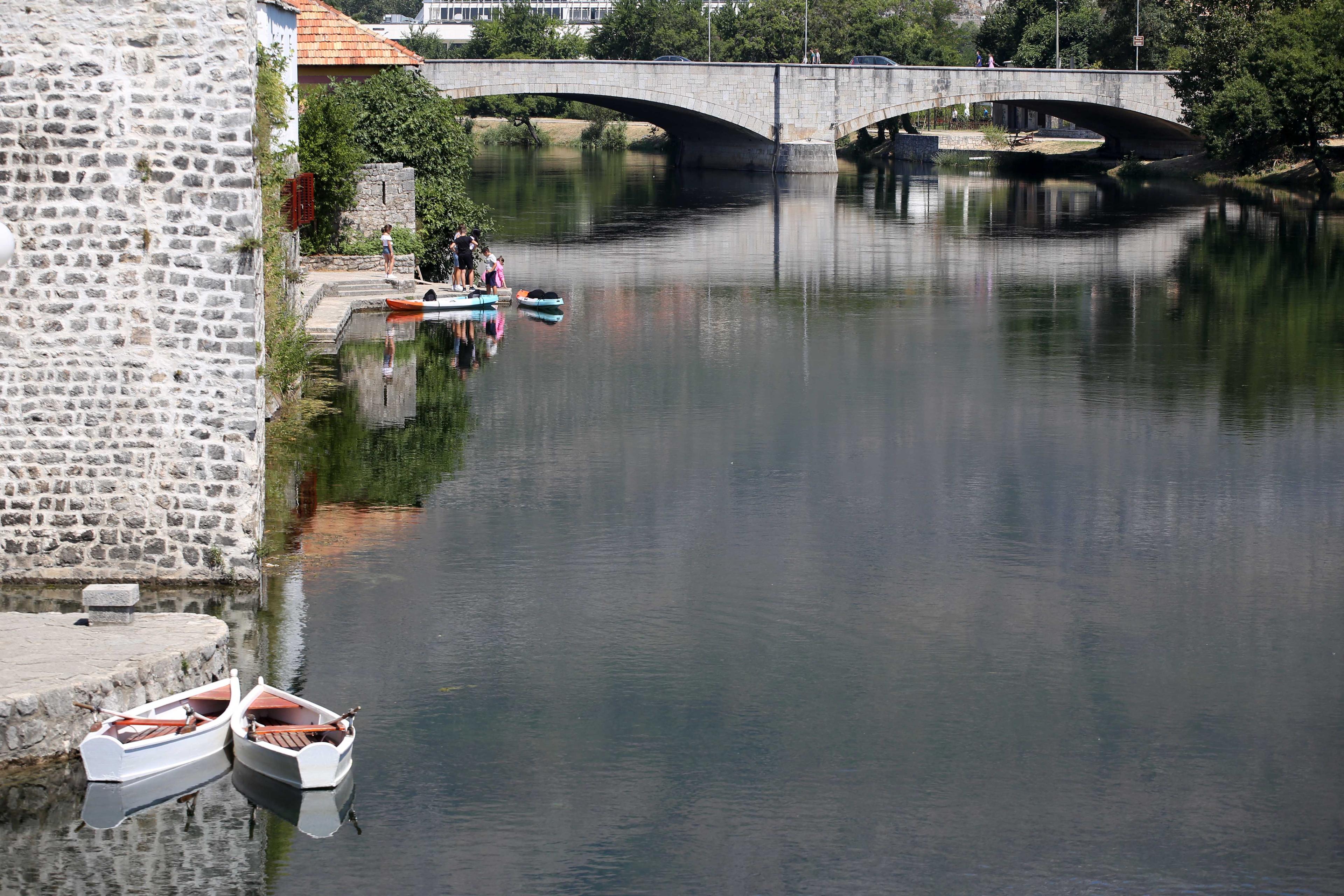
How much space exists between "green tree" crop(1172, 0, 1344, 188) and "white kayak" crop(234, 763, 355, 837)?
6085cm

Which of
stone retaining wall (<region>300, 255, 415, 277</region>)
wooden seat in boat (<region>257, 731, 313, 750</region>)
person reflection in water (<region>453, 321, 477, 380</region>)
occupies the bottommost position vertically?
wooden seat in boat (<region>257, 731, 313, 750</region>)

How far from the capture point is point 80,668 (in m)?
10.5

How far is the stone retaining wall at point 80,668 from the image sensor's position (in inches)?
398

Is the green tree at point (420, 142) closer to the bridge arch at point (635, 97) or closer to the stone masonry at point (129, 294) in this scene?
the stone masonry at point (129, 294)

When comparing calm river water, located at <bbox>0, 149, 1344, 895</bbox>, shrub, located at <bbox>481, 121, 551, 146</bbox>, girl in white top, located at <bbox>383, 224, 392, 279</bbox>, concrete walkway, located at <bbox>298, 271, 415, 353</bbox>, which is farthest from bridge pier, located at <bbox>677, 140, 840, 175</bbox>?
calm river water, located at <bbox>0, 149, 1344, 895</bbox>

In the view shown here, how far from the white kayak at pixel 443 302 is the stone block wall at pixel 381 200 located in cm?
224

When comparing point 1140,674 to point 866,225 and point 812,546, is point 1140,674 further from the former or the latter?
point 866,225

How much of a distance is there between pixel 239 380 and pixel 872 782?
19.7 ft

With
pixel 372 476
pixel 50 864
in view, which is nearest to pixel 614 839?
pixel 50 864

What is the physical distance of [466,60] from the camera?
245ft

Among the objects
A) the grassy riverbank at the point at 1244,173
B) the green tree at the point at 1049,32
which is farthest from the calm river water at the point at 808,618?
the green tree at the point at 1049,32

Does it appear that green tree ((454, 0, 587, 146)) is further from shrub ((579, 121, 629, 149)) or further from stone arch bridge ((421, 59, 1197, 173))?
stone arch bridge ((421, 59, 1197, 173))

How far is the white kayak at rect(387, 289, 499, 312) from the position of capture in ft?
98.3

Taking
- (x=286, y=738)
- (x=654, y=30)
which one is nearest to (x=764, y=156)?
(x=654, y=30)
